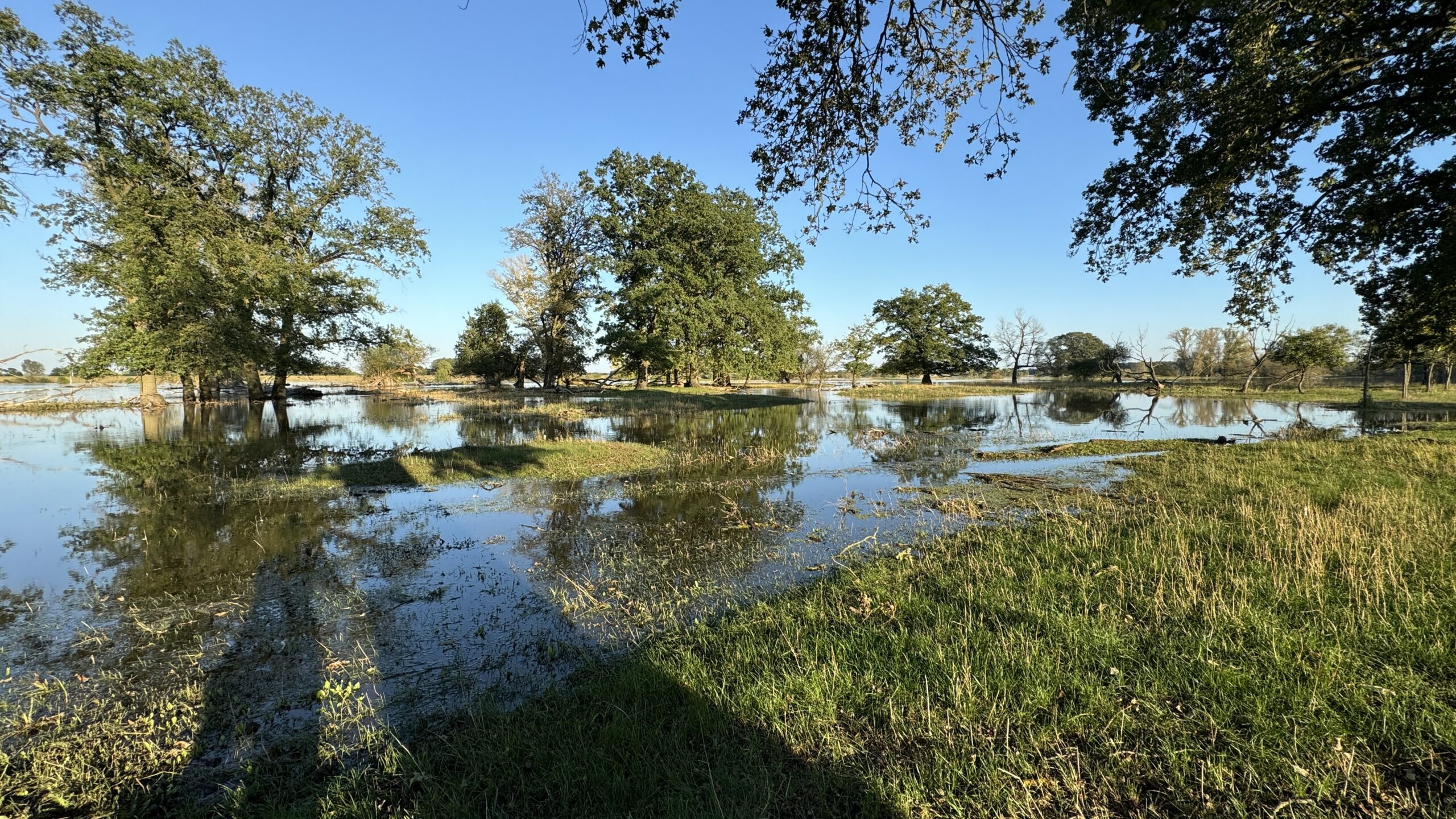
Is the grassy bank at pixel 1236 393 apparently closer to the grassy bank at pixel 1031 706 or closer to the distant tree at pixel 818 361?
the distant tree at pixel 818 361

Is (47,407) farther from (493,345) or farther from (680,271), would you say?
(680,271)

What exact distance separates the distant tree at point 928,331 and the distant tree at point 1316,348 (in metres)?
28.3

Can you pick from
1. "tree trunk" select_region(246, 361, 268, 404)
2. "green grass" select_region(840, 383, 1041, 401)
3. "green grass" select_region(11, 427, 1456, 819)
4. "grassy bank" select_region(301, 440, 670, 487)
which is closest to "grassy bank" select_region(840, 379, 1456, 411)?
"green grass" select_region(840, 383, 1041, 401)

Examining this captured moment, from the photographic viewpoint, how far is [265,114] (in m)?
29.3

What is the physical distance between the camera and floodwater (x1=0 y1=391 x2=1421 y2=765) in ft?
14.3

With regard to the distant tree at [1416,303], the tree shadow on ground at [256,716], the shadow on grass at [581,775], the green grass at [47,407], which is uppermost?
the distant tree at [1416,303]

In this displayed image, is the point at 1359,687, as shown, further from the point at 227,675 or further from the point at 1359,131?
the point at 1359,131

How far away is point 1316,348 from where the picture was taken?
43.7 metres

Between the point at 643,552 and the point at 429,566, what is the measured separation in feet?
9.65

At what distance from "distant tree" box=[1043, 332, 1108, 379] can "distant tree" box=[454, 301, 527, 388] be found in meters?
77.9

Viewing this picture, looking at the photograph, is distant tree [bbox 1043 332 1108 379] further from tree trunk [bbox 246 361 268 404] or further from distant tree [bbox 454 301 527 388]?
tree trunk [bbox 246 361 268 404]

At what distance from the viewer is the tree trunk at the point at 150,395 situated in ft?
92.8

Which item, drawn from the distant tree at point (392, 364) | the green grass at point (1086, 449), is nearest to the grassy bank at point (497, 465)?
the green grass at point (1086, 449)

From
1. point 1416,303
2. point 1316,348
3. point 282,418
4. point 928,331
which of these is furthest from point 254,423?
point 1316,348
